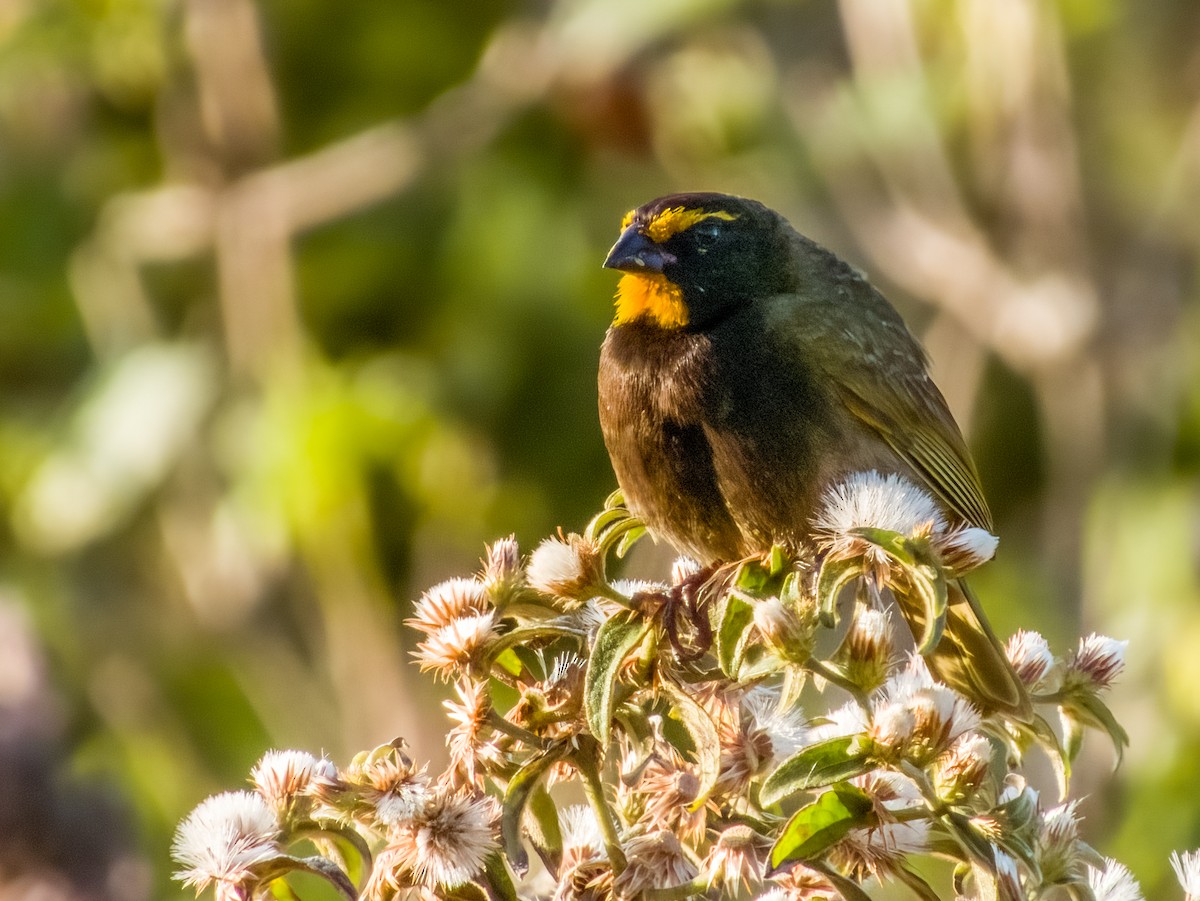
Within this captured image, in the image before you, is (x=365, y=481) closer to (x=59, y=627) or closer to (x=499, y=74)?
(x=59, y=627)

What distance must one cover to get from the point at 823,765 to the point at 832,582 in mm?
276

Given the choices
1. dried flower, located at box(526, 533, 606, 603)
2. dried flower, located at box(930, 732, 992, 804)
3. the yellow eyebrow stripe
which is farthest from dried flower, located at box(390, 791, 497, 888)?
the yellow eyebrow stripe

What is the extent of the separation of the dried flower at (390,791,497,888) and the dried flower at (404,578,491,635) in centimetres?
25

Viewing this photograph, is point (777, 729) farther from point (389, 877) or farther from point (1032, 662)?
point (389, 877)

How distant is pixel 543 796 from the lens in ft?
7.34

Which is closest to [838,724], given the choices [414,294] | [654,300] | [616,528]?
[616,528]

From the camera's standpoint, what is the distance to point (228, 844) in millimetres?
1940

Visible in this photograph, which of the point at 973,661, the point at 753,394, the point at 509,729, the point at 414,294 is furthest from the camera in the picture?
the point at 414,294

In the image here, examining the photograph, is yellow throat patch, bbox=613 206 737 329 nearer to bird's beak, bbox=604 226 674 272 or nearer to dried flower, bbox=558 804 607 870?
bird's beak, bbox=604 226 674 272

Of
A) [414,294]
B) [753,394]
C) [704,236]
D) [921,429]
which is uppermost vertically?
[414,294]

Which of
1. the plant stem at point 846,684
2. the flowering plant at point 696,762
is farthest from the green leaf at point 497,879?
the plant stem at point 846,684

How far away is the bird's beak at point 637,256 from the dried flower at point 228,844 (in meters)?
1.74

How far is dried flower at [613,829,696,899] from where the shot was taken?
194cm

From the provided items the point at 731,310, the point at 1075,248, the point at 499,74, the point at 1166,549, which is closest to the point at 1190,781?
the point at 1166,549
